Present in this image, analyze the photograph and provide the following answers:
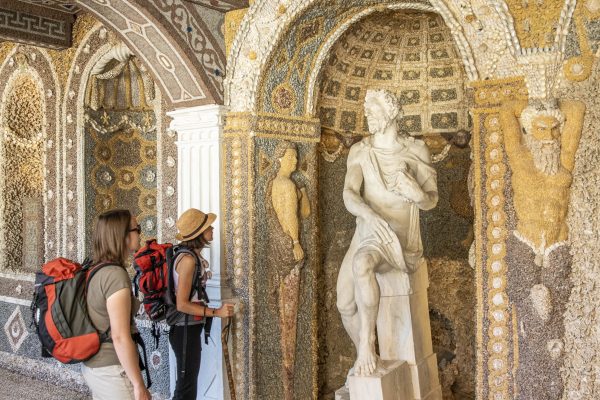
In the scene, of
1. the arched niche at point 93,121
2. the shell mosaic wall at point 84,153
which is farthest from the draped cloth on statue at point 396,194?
the arched niche at point 93,121

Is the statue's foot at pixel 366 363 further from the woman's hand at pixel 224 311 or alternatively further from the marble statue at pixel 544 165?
the marble statue at pixel 544 165

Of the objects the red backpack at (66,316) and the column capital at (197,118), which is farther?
the column capital at (197,118)

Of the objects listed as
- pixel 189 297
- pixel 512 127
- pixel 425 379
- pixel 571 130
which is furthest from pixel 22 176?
pixel 571 130

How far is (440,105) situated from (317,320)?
2.18 metres

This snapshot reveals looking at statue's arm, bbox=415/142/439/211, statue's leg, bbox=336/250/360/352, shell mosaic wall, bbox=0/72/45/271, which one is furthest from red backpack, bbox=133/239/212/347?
shell mosaic wall, bbox=0/72/45/271

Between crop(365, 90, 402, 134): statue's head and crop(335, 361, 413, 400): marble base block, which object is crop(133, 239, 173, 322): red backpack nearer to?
crop(335, 361, 413, 400): marble base block

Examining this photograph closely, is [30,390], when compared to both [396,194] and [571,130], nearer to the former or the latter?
[396,194]

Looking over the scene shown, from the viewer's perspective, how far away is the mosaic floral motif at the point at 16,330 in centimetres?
712

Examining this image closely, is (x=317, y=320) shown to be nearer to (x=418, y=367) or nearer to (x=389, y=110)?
(x=418, y=367)

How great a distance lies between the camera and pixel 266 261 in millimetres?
5320

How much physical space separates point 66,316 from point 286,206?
2589mm

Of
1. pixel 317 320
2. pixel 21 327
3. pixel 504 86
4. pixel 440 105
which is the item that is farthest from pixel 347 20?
pixel 21 327

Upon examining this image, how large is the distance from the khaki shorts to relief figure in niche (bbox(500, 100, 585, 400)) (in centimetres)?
233

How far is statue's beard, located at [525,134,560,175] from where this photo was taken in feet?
12.3
